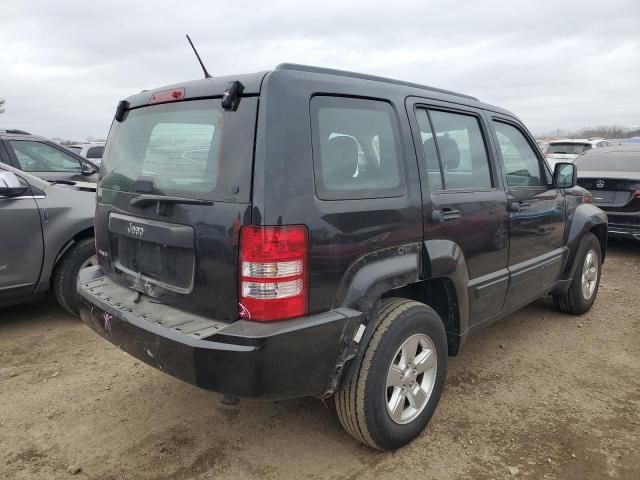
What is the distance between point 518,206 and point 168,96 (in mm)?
2368

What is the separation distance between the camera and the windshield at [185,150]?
2156 millimetres

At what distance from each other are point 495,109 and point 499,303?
140 cm

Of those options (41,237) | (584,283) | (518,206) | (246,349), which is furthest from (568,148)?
(246,349)

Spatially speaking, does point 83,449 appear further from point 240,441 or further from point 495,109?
point 495,109

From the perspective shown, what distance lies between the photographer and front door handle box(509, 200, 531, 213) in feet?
11.1

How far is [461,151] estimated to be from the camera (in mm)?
3160

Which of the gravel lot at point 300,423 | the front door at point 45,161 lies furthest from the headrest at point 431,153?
the front door at point 45,161

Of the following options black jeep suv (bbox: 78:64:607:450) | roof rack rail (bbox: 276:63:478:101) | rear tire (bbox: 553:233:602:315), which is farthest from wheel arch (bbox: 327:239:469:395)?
rear tire (bbox: 553:233:602:315)

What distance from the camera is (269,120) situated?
83.0 inches

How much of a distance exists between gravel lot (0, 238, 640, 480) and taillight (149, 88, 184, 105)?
1.83m

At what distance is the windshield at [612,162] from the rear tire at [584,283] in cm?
312

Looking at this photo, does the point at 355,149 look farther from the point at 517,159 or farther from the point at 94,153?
the point at 94,153

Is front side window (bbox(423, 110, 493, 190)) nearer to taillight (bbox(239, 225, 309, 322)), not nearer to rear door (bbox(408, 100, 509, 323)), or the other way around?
rear door (bbox(408, 100, 509, 323))

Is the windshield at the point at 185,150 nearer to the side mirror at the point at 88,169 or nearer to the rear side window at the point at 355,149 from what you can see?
the rear side window at the point at 355,149
